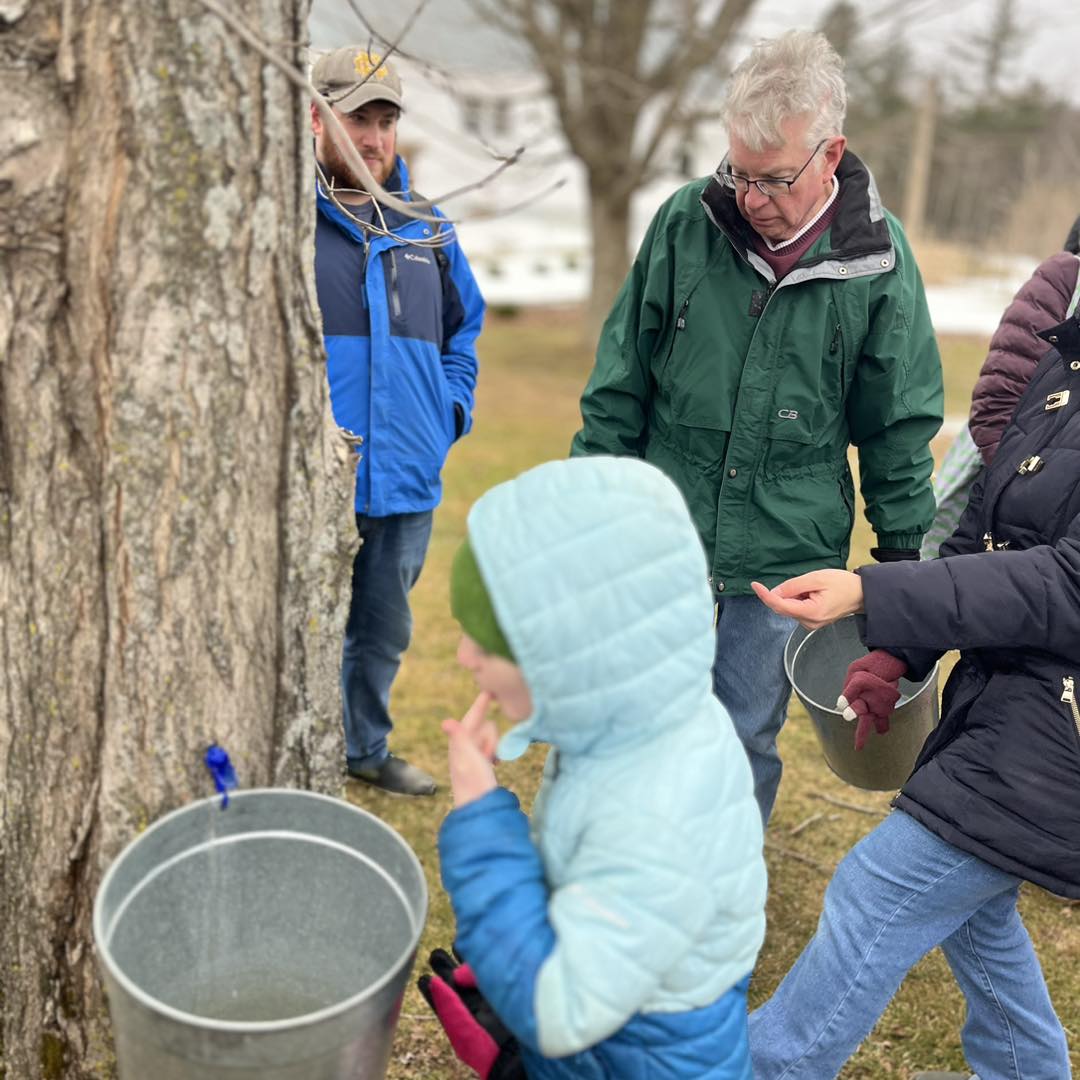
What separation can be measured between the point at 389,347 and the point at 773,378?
1.05 m

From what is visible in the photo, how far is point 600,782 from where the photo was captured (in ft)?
4.80

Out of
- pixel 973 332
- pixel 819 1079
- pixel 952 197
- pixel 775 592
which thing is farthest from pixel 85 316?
pixel 952 197

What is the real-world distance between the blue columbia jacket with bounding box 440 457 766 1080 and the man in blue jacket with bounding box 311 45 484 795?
5.35 feet

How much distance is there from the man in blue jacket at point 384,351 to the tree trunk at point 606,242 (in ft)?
31.9

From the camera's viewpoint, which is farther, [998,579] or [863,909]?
[863,909]

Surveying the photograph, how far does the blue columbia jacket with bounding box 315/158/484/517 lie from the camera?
3082 millimetres

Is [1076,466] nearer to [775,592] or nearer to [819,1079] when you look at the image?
[775,592]

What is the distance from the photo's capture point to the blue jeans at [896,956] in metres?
2.01

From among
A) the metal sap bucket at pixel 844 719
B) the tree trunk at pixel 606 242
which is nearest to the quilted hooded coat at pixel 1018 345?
the metal sap bucket at pixel 844 719

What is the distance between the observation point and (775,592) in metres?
2.02

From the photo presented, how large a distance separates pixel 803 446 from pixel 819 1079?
132cm

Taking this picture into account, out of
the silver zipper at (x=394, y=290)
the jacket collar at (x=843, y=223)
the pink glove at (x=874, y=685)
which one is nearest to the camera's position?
the pink glove at (x=874, y=685)

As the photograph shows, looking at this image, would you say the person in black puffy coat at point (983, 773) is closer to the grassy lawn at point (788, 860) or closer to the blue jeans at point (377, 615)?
the grassy lawn at point (788, 860)

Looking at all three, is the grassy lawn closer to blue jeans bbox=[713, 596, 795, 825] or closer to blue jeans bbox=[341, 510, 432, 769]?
blue jeans bbox=[341, 510, 432, 769]
